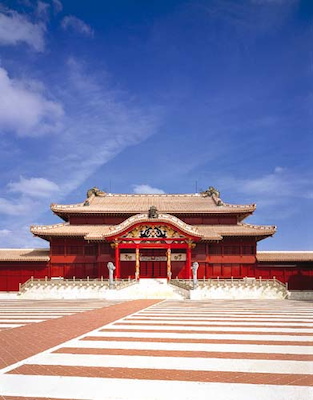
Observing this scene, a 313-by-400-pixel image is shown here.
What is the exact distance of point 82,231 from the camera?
39.6 meters

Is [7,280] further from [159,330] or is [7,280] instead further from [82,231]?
[159,330]

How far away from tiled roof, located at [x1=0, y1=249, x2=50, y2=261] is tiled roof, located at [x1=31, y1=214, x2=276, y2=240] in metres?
2.31

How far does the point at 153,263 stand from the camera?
39.9 m

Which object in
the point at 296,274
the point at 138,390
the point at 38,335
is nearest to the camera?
the point at 138,390

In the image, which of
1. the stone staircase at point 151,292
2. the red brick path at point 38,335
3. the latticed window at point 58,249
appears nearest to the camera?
the red brick path at point 38,335

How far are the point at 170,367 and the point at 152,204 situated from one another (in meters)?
38.7

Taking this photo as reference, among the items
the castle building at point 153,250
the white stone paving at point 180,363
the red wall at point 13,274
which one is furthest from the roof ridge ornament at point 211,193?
the white stone paving at point 180,363

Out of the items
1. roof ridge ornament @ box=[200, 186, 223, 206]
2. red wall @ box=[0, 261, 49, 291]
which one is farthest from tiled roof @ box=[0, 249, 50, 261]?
roof ridge ornament @ box=[200, 186, 223, 206]

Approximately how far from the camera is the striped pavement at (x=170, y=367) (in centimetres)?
611

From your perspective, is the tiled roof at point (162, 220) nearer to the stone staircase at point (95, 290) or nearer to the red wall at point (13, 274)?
the red wall at point (13, 274)

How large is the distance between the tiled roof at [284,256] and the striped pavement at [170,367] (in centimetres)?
2748

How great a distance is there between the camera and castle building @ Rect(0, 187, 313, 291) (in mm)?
37219

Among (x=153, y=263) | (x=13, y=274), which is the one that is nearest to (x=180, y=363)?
(x=153, y=263)

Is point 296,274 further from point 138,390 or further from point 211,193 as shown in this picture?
point 138,390
